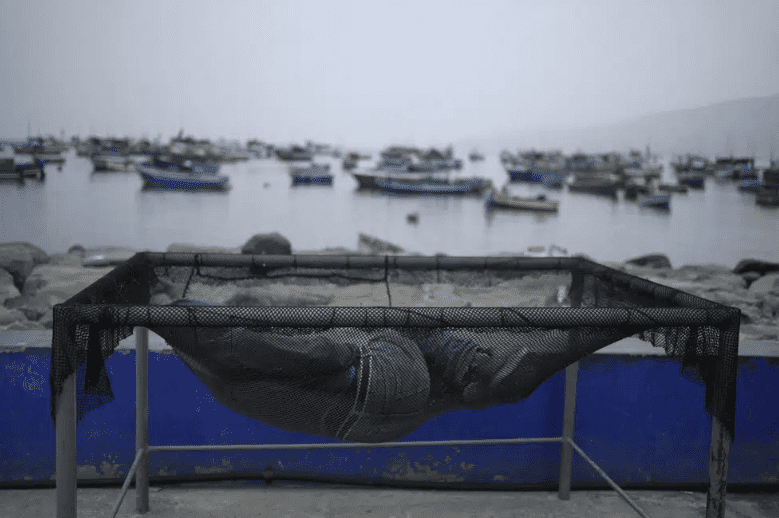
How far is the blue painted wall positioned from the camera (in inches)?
113

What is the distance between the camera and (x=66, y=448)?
1.57m

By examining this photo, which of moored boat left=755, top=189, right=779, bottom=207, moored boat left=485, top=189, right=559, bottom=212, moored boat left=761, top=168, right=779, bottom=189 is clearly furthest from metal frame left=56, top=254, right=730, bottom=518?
moored boat left=761, top=168, right=779, bottom=189

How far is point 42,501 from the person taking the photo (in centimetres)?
276

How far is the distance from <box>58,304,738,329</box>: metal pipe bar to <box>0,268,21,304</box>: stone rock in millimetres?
6205

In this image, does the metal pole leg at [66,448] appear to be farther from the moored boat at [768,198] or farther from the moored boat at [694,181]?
the moored boat at [694,181]

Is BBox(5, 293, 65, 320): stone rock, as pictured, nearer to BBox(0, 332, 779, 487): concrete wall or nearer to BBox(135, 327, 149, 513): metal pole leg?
BBox(0, 332, 779, 487): concrete wall

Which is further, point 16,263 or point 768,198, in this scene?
point 768,198

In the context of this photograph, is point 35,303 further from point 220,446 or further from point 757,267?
point 757,267

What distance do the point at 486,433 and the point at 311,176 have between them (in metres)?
54.5

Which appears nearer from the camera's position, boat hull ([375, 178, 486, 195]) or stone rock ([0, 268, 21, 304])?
stone rock ([0, 268, 21, 304])

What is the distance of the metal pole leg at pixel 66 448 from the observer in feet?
5.10

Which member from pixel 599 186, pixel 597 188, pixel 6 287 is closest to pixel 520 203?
pixel 599 186

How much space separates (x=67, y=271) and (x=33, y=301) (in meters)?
2.46

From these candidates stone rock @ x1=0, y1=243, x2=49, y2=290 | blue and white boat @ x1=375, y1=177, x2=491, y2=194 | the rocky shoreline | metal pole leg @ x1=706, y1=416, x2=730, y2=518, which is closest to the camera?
metal pole leg @ x1=706, y1=416, x2=730, y2=518
